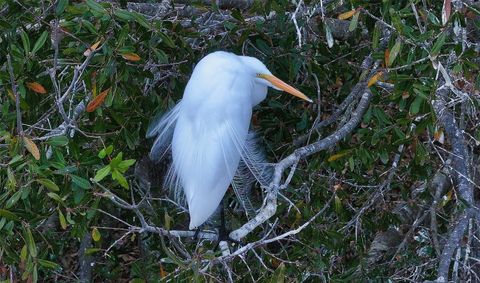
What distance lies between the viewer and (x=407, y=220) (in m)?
3.19

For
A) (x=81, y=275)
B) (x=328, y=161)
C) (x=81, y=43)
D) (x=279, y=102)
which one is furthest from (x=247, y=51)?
(x=81, y=275)

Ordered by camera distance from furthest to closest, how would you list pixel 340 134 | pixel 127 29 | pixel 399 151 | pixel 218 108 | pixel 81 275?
pixel 81 275 → pixel 218 108 → pixel 399 151 → pixel 340 134 → pixel 127 29

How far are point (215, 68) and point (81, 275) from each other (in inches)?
39.4

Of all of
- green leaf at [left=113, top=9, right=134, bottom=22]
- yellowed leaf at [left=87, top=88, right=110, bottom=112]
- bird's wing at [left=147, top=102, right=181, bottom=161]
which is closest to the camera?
green leaf at [left=113, top=9, right=134, bottom=22]

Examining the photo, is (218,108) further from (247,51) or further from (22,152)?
(22,152)

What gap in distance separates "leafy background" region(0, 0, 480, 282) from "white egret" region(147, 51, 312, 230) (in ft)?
0.26

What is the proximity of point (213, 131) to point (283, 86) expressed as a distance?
318mm

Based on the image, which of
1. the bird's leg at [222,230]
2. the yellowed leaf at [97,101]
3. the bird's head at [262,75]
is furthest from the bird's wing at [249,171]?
the yellowed leaf at [97,101]

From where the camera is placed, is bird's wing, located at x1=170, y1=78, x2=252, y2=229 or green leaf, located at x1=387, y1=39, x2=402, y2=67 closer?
green leaf, located at x1=387, y1=39, x2=402, y2=67

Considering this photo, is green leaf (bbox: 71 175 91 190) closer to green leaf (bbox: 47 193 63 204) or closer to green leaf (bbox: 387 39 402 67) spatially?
green leaf (bbox: 47 193 63 204)

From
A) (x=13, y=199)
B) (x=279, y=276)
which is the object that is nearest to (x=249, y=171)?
(x=279, y=276)

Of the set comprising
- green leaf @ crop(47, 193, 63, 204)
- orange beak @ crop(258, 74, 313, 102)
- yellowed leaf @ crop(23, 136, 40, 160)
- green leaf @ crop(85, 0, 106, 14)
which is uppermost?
green leaf @ crop(85, 0, 106, 14)

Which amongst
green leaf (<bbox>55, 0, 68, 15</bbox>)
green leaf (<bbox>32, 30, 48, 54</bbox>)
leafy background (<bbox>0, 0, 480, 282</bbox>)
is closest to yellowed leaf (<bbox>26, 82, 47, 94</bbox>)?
leafy background (<bbox>0, 0, 480, 282</bbox>)

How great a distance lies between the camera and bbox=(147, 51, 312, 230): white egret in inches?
109
